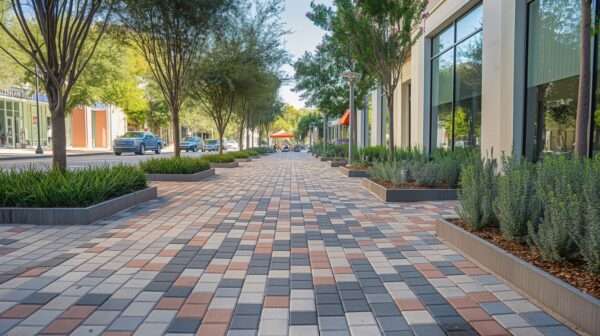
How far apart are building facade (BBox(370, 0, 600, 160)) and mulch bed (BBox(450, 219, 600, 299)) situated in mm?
3085

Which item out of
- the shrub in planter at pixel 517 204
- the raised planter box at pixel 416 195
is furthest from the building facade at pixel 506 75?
the shrub in planter at pixel 517 204

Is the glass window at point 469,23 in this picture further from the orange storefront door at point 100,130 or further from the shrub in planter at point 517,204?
the orange storefront door at point 100,130

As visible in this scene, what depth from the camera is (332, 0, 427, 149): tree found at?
38.2 ft

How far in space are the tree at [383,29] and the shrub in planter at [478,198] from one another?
712 cm

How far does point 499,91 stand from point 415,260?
286 inches

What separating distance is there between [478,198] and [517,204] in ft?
2.59

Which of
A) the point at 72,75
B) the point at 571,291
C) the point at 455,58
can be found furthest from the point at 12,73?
the point at 571,291

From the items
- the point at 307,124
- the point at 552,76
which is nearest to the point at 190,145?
the point at 307,124

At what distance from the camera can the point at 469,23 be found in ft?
43.4

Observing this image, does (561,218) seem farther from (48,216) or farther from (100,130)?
(100,130)

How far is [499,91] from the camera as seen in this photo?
10.7m

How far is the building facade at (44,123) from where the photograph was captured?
1555 inches

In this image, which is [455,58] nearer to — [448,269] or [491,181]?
Result: [491,181]

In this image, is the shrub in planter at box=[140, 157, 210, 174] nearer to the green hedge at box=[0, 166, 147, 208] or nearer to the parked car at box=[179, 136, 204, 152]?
the green hedge at box=[0, 166, 147, 208]
